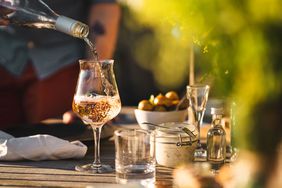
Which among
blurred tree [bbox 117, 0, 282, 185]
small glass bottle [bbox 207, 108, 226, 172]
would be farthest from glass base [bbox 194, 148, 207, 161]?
blurred tree [bbox 117, 0, 282, 185]

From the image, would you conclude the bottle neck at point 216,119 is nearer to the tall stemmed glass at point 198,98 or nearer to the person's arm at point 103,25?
the tall stemmed glass at point 198,98

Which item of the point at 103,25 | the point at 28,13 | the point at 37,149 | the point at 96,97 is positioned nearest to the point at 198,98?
the point at 96,97

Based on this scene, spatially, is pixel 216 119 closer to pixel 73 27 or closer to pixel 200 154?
pixel 200 154

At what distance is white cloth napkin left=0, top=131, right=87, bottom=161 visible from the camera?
1619 millimetres

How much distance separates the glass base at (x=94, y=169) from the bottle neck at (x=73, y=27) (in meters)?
0.35

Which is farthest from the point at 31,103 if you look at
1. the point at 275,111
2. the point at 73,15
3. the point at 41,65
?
the point at 275,111

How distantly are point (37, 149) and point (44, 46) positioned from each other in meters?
1.19

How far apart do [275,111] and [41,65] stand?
6.95 ft

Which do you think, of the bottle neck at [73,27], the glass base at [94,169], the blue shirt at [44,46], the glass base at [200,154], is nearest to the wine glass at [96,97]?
the glass base at [94,169]

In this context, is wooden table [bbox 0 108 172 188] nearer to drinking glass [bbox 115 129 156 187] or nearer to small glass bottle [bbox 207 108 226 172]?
drinking glass [bbox 115 129 156 187]

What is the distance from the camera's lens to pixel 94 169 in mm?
1542

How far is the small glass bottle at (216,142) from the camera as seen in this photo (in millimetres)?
1614

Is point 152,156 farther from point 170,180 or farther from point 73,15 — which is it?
point 73,15

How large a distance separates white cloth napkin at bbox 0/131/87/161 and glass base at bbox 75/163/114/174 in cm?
8
